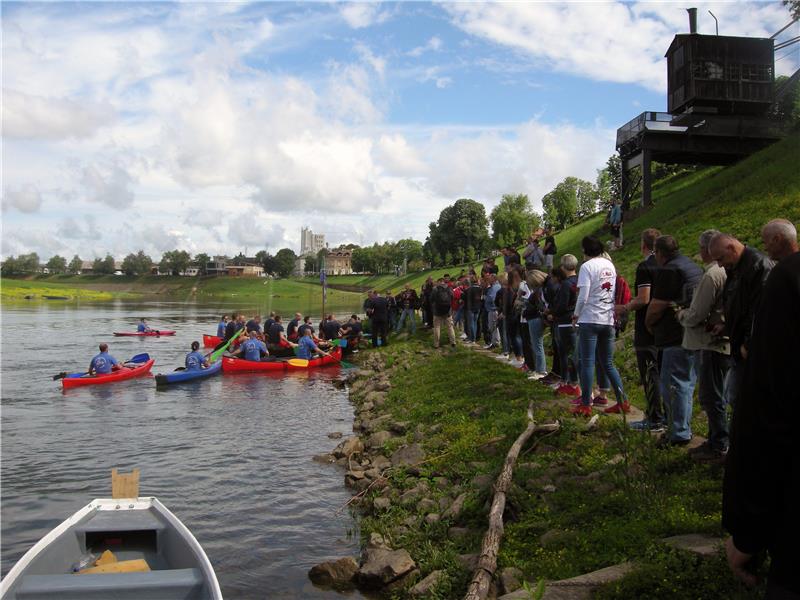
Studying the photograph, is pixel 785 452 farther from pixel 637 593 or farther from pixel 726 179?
pixel 726 179

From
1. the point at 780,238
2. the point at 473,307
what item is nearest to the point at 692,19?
the point at 473,307

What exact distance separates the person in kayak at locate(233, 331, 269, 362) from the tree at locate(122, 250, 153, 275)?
141716 mm

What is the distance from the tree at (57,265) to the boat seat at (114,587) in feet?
618

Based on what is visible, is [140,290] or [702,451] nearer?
[702,451]

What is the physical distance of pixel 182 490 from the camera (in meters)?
10.8

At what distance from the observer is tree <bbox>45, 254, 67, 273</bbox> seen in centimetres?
17325

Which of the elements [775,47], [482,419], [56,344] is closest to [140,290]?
[56,344]

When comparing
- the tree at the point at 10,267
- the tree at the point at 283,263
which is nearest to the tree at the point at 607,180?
the tree at the point at 283,263

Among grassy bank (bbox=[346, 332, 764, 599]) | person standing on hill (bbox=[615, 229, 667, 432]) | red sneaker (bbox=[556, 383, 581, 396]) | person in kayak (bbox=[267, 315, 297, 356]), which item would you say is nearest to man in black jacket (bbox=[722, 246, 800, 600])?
grassy bank (bbox=[346, 332, 764, 599])

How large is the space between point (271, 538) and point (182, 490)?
9.30ft

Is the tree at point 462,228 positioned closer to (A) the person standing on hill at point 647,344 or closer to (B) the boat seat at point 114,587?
(A) the person standing on hill at point 647,344

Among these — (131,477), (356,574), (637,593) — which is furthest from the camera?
(131,477)

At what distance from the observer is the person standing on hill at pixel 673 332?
6.82m

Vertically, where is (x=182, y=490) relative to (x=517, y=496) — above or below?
below
